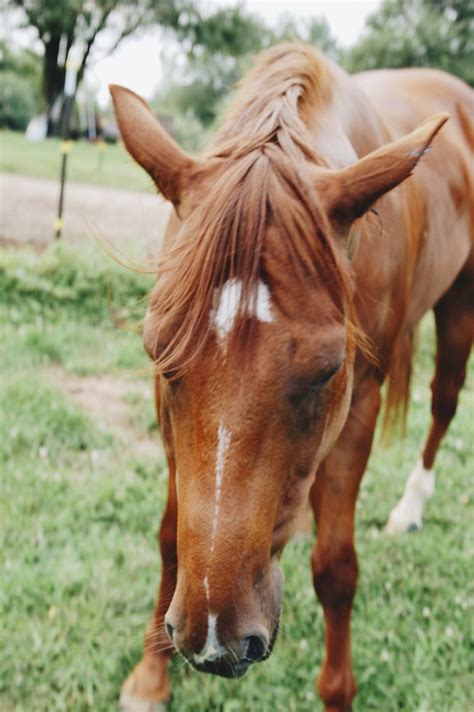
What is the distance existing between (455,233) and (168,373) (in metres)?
2.18

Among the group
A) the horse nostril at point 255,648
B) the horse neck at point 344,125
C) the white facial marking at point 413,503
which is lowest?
the white facial marking at point 413,503

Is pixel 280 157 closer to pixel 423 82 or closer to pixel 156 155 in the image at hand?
pixel 156 155

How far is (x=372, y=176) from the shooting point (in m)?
1.42

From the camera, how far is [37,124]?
2889 centimetres

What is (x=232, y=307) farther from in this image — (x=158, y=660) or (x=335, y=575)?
(x=158, y=660)

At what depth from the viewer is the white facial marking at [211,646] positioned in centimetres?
124

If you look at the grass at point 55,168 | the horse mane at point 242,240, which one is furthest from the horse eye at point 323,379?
the grass at point 55,168

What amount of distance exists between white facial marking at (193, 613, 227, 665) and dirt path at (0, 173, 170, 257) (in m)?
4.86

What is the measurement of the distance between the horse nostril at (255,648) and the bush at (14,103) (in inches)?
1418

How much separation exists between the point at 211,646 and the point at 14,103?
3891 cm

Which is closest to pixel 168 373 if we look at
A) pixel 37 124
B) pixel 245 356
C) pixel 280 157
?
pixel 245 356

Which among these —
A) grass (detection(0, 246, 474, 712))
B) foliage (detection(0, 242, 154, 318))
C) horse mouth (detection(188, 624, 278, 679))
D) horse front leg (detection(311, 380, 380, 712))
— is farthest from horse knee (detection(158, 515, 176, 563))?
foliage (detection(0, 242, 154, 318))

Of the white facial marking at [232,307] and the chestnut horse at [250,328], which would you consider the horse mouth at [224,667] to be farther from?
the white facial marking at [232,307]

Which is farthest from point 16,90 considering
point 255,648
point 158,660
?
point 255,648
